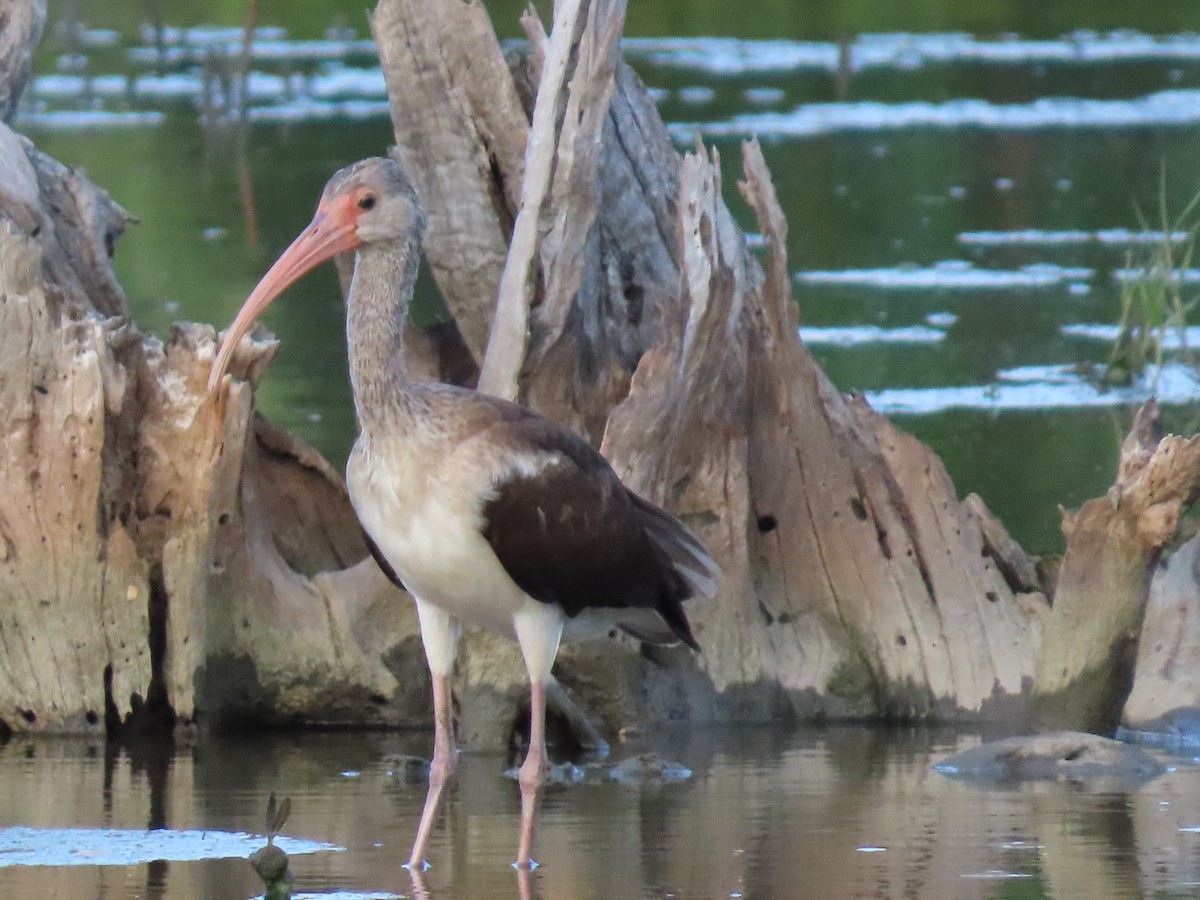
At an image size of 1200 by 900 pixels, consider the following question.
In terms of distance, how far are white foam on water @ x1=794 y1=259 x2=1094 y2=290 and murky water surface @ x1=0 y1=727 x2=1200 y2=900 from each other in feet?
29.5

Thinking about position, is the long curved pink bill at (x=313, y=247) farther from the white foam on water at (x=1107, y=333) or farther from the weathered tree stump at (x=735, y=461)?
the white foam on water at (x=1107, y=333)

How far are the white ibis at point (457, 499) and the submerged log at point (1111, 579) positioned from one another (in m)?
1.44

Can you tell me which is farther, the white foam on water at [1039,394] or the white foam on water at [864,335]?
the white foam on water at [864,335]

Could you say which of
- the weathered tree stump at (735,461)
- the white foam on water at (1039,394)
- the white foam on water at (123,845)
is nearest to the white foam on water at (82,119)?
the white foam on water at (1039,394)

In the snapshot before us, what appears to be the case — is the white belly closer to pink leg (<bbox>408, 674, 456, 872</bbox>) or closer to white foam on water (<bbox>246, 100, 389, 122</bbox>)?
pink leg (<bbox>408, 674, 456, 872</bbox>)

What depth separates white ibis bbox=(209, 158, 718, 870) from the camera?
25.7ft

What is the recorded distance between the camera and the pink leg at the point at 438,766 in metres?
7.60

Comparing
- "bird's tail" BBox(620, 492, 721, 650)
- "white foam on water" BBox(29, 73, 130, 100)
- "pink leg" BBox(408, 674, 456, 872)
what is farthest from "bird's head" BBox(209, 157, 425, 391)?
"white foam on water" BBox(29, 73, 130, 100)

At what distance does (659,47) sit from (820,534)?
23373mm

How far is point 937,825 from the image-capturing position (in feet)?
26.0

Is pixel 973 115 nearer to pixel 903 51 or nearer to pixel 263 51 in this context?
Answer: pixel 903 51

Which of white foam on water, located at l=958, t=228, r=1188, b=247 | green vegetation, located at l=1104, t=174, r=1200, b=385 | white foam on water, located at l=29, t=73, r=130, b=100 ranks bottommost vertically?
green vegetation, located at l=1104, t=174, r=1200, b=385

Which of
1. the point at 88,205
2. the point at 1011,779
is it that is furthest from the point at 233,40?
the point at 1011,779

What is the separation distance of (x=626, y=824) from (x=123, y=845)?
57.2 inches
